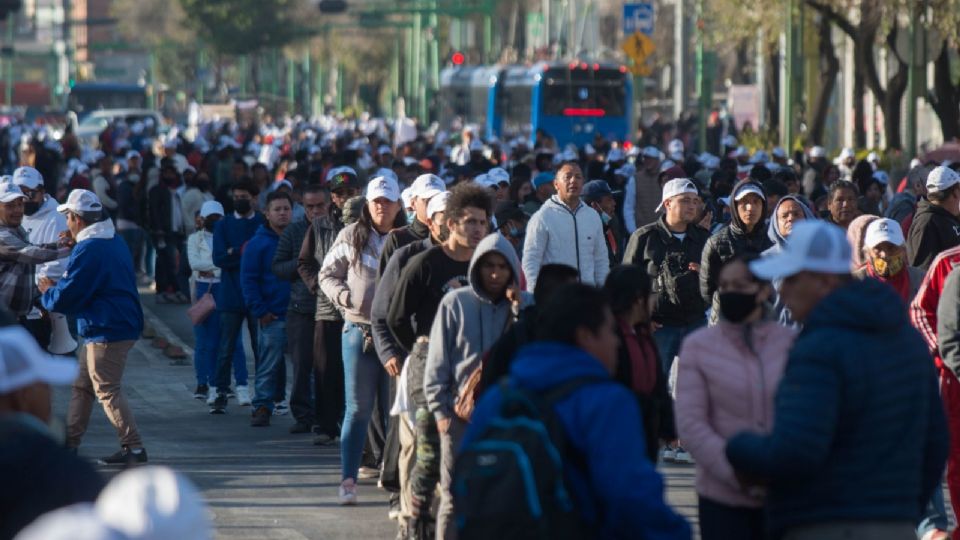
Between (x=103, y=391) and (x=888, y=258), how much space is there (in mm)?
4561

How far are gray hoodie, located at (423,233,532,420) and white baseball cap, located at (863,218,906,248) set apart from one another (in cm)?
205

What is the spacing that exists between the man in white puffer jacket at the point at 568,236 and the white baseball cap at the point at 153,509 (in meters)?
8.47

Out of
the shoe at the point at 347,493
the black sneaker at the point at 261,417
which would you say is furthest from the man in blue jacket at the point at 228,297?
the shoe at the point at 347,493

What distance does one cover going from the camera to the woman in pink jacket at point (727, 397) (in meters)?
6.19

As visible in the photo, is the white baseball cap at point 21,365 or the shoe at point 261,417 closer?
the white baseball cap at point 21,365

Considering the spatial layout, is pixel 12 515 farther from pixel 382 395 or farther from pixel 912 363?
pixel 382 395

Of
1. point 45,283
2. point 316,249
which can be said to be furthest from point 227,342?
point 45,283

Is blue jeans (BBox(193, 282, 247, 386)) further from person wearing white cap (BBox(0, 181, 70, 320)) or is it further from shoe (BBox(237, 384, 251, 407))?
person wearing white cap (BBox(0, 181, 70, 320))

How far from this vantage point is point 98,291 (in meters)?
11.3

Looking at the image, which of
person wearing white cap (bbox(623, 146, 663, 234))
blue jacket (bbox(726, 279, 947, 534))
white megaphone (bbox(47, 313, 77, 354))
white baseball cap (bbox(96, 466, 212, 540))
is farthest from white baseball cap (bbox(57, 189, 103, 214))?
person wearing white cap (bbox(623, 146, 663, 234))

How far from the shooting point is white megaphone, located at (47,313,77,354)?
12.2 metres

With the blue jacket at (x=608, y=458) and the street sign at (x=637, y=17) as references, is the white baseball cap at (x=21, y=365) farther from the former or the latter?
the street sign at (x=637, y=17)

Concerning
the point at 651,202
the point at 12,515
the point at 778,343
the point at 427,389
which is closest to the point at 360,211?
the point at 427,389

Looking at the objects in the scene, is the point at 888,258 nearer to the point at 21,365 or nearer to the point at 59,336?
the point at 59,336
